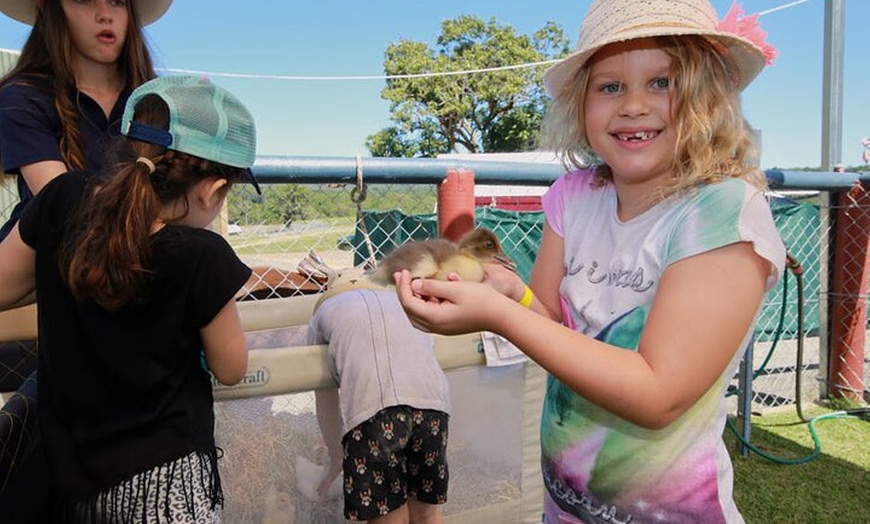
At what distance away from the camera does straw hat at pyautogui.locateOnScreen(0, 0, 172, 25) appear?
84.6 inches

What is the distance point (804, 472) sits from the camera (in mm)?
3430

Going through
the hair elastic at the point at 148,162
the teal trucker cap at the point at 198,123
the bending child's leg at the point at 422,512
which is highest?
the teal trucker cap at the point at 198,123

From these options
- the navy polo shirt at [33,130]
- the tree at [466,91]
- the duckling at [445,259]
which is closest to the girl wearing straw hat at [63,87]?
the navy polo shirt at [33,130]

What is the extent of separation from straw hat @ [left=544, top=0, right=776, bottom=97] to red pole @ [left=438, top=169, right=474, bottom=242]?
3.87 feet

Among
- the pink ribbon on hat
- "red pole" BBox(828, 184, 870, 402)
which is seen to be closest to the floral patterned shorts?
the pink ribbon on hat

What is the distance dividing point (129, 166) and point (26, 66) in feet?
2.96

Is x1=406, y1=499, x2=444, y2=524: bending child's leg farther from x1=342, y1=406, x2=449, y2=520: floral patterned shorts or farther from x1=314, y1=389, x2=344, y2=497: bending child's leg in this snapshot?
x1=314, y1=389, x2=344, y2=497: bending child's leg

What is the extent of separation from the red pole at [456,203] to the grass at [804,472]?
1.97m

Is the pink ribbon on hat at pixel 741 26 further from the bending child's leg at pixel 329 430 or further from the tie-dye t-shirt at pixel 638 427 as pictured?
the bending child's leg at pixel 329 430

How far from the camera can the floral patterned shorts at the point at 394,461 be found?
1.99m

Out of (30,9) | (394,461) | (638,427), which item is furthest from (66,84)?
(638,427)

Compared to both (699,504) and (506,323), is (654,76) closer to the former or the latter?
(506,323)

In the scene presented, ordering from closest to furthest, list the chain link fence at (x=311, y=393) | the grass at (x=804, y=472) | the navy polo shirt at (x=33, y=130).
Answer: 1. the navy polo shirt at (x=33, y=130)
2. the chain link fence at (x=311, y=393)
3. the grass at (x=804, y=472)

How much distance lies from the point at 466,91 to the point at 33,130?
28.1 m
